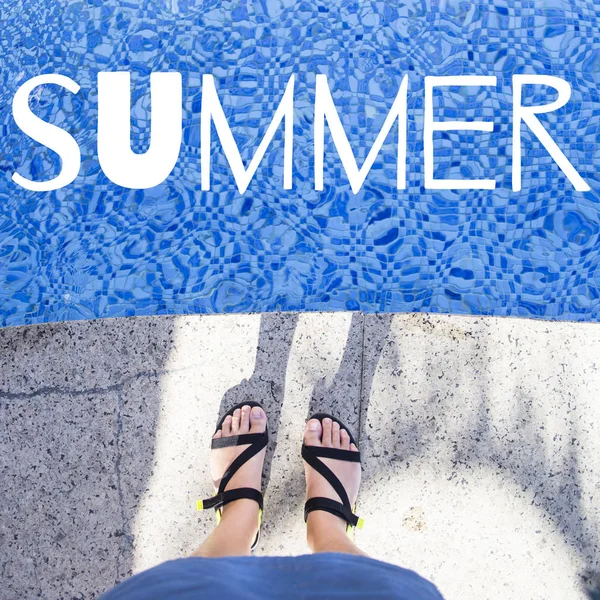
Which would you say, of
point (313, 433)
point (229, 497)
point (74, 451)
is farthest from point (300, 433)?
point (74, 451)

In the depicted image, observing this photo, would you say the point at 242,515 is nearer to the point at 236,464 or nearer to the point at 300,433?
the point at 236,464

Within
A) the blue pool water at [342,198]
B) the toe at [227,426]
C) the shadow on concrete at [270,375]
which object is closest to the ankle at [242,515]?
the shadow on concrete at [270,375]

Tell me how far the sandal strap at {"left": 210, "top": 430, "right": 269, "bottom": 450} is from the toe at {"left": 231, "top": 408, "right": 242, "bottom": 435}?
0.02 m

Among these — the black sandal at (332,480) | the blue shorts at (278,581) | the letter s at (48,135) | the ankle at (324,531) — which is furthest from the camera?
the letter s at (48,135)

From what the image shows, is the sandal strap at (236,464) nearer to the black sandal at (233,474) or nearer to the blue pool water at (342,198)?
the black sandal at (233,474)

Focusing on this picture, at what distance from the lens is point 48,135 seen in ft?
6.27

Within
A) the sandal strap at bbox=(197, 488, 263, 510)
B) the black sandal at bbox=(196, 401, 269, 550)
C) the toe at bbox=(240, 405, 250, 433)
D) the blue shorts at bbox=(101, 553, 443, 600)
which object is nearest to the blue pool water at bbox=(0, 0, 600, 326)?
the toe at bbox=(240, 405, 250, 433)

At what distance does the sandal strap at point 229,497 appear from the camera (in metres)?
1.69

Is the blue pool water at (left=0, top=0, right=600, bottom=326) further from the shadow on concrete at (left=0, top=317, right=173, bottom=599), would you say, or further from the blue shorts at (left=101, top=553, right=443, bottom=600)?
the blue shorts at (left=101, top=553, right=443, bottom=600)

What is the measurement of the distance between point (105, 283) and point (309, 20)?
1.25 meters

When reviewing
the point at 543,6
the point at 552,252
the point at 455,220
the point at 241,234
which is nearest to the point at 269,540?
the point at 241,234

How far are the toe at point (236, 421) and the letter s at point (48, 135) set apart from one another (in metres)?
1.08

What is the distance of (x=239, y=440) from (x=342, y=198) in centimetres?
94

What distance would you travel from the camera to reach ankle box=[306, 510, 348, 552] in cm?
157
